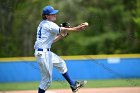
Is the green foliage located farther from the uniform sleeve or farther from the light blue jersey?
the uniform sleeve

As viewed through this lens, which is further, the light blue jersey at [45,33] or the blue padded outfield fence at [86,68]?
the blue padded outfield fence at [86,68]

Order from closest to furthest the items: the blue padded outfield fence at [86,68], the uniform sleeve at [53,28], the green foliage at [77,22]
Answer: the uniform sleeve at [53,28]
the blue padded outfield fence at [86,68]
the green foliage at [77,22]

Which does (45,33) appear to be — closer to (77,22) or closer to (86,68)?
(86,68)

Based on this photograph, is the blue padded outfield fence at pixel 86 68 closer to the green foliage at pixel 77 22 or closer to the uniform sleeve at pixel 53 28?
the uniform sleeve at pixel 53 28

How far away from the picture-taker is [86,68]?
542 inches

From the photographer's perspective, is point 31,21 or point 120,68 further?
point 31,21

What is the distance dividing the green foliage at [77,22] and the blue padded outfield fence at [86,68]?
6.50 metres

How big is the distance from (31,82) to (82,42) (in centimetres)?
1443

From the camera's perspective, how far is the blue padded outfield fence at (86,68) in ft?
44.5

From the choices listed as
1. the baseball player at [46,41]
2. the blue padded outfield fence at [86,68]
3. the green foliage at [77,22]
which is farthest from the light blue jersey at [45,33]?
the green foliage at [77,22]

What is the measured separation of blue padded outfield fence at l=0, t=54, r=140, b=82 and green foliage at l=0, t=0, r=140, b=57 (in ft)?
21.3

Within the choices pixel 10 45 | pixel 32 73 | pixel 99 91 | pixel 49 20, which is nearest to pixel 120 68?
pixel 32 73

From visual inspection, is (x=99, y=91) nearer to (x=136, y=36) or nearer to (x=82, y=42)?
(x=136, y=36)

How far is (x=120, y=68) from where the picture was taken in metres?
13.8
